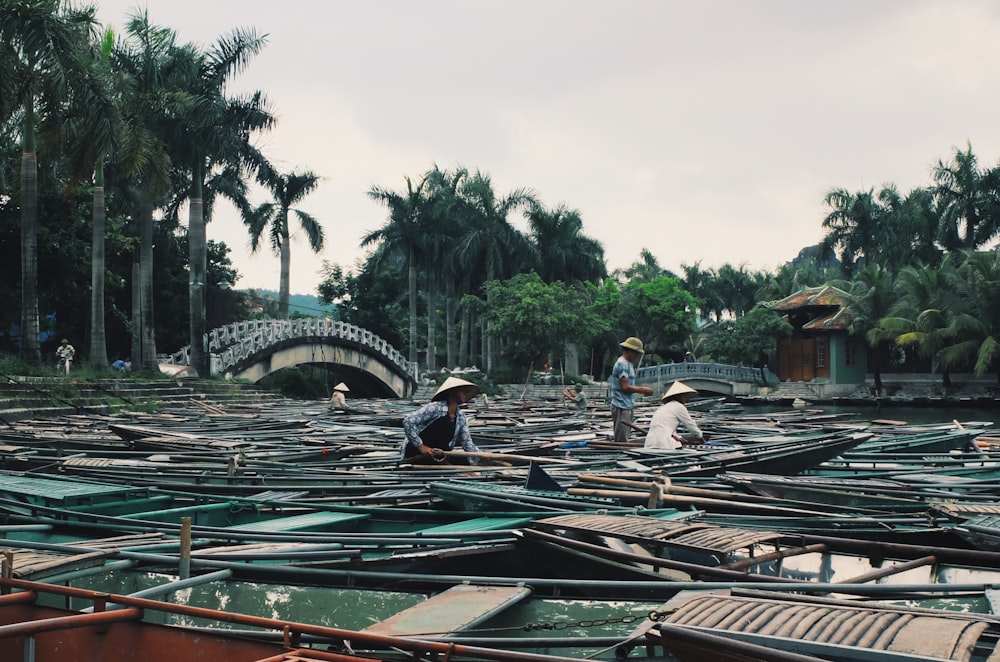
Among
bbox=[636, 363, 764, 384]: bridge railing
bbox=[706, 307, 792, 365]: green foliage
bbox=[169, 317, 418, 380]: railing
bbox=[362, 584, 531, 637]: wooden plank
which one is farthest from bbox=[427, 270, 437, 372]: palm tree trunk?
bbox=[362, 584, 531, 637]: wooden plank

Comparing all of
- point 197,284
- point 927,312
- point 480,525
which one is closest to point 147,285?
point 197,284

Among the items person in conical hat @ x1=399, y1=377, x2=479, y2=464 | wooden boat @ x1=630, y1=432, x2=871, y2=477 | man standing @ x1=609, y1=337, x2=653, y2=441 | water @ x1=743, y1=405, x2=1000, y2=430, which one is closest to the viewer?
person in conical hat @ x1=399, y1=377, x2=479, y2=464

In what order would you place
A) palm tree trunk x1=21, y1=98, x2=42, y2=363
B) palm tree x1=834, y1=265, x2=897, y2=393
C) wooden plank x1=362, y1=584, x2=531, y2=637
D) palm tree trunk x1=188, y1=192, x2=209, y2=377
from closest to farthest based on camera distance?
1. wooden plank x1=362, y1=584, x2=531, y2=637
2. palm tree trunk x1=21, y1=98, x2=42, y2=363
3. palm tree trunk x1=188, y1=192, x2=209, y2=377
4. palm tree x1=834, y1=265, x2=897, y2=393

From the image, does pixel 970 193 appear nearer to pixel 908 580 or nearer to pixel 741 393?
pixel 741 393

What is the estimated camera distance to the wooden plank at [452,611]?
11.3ft

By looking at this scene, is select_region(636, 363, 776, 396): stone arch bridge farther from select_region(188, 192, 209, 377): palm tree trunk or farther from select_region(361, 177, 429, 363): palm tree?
select_region(188, 192, 209, 377): palm tree trunk

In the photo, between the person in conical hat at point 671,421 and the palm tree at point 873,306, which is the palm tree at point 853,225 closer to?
the palm tree at point 873,306

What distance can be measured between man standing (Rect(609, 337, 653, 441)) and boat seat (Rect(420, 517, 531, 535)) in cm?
449

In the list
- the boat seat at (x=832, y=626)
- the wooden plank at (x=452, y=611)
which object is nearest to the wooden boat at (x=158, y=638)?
the wooden plank at (x=452, y=611)

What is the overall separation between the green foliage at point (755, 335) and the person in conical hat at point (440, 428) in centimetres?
3433

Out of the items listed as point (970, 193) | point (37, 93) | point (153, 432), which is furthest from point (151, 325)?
point (970, 193)

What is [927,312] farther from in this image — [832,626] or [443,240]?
[832,626]

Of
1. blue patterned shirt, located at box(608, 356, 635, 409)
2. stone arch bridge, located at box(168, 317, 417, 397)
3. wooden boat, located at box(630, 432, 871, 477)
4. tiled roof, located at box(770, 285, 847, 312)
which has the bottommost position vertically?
wooden boat, located at box(630, 432, 871, 477)

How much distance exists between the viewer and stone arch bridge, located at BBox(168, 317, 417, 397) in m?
29.2
